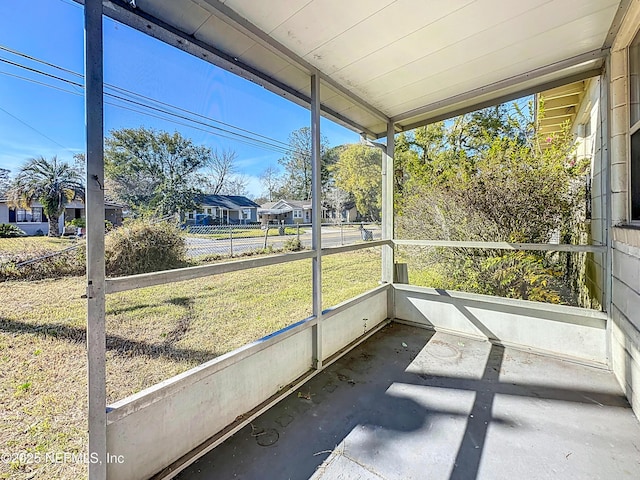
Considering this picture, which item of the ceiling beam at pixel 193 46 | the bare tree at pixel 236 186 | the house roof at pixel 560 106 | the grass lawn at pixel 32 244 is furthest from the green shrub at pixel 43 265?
the house roof at pixel 560 106

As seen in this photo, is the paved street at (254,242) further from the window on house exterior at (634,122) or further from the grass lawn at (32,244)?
the window on house exterior at (634,122)

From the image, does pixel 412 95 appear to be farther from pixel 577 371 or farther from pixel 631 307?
pixel 577 371

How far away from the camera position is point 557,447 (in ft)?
5.15

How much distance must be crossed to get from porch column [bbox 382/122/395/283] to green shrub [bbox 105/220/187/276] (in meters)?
2.54

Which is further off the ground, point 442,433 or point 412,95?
point 412,95

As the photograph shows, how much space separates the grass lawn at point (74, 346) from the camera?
1307mm

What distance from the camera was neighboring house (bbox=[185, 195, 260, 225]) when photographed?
63.2 inches

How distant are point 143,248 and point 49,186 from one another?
1.48ft

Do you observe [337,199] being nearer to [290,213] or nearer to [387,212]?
[290,213]

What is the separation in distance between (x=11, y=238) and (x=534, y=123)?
421 cm

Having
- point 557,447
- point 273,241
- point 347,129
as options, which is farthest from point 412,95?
point 557,447

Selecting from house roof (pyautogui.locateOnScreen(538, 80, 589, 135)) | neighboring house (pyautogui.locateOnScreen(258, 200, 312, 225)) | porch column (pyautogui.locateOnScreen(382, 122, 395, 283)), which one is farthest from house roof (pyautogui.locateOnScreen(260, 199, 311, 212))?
house roof (pyautogui.locateOnScreen(538, 80, 589, 135))

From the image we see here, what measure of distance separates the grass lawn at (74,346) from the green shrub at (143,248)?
0.58 feet

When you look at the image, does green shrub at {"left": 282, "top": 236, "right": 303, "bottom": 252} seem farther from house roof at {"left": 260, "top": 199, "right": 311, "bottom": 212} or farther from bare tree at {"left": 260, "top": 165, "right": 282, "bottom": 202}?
bare tree at {"left": 260, "top": 165, "right": 282, "bottom": 202}
